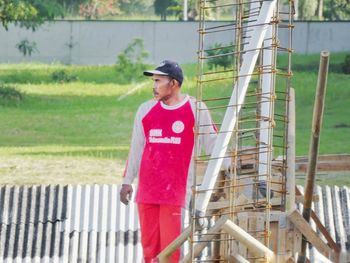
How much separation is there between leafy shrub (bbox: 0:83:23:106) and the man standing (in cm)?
580

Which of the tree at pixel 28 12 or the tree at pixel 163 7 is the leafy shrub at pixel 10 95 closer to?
the tree at pixel 28 12

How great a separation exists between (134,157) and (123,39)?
6.32 meters

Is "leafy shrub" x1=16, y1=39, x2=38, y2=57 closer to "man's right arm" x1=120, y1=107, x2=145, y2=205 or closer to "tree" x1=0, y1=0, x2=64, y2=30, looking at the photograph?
"tree" x1=0, y1=0, x2=64, y2=30

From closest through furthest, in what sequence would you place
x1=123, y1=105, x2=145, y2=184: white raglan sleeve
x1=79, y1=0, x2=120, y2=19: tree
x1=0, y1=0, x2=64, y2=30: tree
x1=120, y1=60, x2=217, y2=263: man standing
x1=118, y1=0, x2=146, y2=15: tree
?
1. x1=120, y1=60, x2=217, y2=263: man standing
2. x1=123, y1=105, x2=145, y2=184: white raglan sleeve
3. x1=0, y1=0, x2=64, y2=30: tree
4. x1=79, y1=0, x2=120, y2=19: tree
5. x1=118, y1=0, x2=146, y2=15: tree

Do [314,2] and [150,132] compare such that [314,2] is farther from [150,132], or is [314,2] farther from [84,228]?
[150,132]

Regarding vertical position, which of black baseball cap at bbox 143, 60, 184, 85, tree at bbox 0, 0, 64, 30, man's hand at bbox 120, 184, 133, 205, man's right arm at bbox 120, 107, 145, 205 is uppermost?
tree at bbox 0, 0, 64, 30

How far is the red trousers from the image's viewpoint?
26.2 feet

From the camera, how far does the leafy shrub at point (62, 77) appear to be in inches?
554

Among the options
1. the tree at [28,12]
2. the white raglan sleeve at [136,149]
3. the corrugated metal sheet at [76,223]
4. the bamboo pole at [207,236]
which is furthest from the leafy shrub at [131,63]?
the bamboo pole at [207,236]

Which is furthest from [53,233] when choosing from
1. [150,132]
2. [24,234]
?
[150,132]

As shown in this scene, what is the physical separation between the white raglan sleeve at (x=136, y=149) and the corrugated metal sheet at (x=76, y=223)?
2284 mm

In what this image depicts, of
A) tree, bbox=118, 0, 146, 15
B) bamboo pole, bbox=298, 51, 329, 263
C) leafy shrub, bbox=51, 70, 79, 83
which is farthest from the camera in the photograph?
tree, bbox=118, 0, 146, 15

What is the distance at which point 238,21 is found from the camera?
6855 millimetres

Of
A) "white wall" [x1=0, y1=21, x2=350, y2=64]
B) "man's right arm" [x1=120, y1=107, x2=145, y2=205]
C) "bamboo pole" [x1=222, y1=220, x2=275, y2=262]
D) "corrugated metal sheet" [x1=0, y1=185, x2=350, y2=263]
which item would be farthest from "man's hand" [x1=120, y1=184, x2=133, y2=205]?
"white wall" [x1=0, y1=21, x2=350, y2=64]
